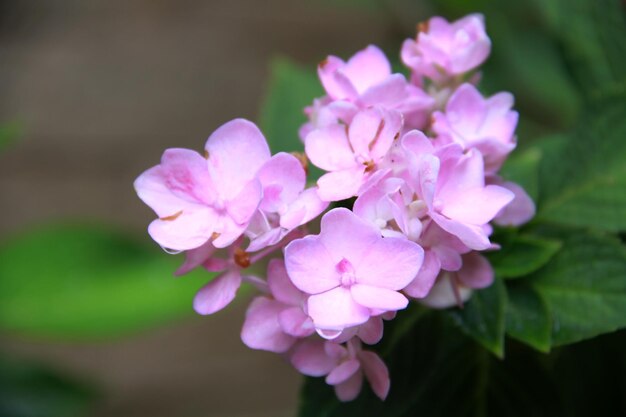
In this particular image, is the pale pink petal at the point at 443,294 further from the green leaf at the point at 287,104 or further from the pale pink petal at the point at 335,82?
the green leaf at the point at 287,104

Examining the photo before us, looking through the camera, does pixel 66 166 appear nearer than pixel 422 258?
No

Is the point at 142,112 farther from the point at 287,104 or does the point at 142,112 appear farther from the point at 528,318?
the point at 528,318

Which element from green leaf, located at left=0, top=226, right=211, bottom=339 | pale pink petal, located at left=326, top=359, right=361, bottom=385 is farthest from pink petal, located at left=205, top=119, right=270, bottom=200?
green leaf, located at left=0, top=226, right=211, bottom=339

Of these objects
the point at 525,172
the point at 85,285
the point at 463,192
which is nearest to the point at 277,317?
the point at 463,192

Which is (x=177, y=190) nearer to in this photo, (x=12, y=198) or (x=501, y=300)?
(x=501, y=300)

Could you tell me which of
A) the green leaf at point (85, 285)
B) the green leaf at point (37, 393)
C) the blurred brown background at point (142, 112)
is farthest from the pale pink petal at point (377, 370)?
the blurred brown background at point (142, 112)

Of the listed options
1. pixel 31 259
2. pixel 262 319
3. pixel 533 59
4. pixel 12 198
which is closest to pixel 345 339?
pixel 262 319
